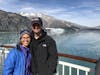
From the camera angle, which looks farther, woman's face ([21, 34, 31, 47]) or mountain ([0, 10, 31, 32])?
mountain ([0, 10, 31, 32])

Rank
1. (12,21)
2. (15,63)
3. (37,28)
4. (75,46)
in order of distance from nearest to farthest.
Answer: (15,63) < (37,28) < (75,46) < (12,21)

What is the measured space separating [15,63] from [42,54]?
1.13 feet

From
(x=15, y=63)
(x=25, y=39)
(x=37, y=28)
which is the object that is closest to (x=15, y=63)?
(x=15, y=63)

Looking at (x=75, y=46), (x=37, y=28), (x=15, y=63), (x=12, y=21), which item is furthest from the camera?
(x=12, y=21)

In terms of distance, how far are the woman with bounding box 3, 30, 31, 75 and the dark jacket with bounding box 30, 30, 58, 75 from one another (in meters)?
0.13

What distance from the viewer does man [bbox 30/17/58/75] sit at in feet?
10.9

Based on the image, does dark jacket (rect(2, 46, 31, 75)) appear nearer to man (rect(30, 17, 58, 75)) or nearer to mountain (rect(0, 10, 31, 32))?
man (rect(30, 17, 58, 75))

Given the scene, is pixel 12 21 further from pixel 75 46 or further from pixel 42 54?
pixel 42 54

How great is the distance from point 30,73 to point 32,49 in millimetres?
286

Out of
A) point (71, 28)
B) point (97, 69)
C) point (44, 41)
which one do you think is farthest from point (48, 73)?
point (71, 28)

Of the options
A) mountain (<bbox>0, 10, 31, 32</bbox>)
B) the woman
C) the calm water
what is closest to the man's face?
the woman

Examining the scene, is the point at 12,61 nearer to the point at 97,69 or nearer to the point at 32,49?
the point at 32,49

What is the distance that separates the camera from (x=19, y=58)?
10.4 ft

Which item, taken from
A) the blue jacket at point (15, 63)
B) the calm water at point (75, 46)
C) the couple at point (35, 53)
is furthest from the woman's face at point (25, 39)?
the calm water at point (75, 46)
